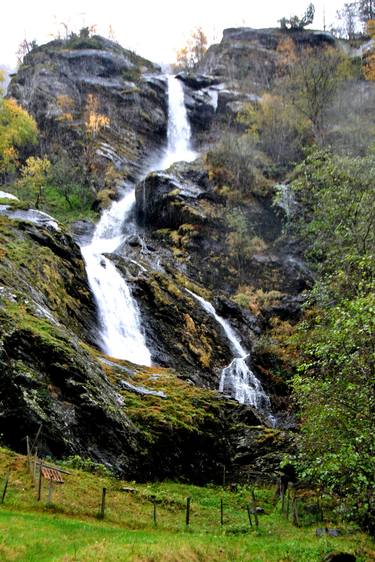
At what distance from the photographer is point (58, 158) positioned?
6188 centimetres

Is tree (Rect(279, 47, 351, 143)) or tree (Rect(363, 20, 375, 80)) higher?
tree (Rect(363, 20, 375, 80))

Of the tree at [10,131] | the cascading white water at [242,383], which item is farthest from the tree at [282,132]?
the cascading white water at [242,383]

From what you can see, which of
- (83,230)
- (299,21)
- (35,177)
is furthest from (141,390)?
(299,21)

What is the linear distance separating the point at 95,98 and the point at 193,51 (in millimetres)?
38797

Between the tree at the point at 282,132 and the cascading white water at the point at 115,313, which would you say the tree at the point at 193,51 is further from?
the cascading white water at the point at 115,313

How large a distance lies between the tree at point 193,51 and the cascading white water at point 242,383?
259 feet

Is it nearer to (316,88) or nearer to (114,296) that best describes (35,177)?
(114,296)

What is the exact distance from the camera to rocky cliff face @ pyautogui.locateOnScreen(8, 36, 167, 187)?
65312 mm

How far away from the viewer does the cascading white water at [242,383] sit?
32781 mm

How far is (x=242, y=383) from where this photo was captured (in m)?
33.9

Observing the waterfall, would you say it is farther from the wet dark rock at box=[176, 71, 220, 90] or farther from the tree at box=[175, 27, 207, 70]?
the tree at box=[175, 27, 207, 70]

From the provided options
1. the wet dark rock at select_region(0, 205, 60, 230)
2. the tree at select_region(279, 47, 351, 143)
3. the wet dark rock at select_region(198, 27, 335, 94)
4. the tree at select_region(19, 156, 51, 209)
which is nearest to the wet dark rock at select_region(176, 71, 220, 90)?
the wet dark rock at select_region(198, 27, 335, 94)

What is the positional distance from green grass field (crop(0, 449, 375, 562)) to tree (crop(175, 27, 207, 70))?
3788 inches

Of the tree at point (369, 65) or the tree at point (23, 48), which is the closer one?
the tree at point (369, 65)
